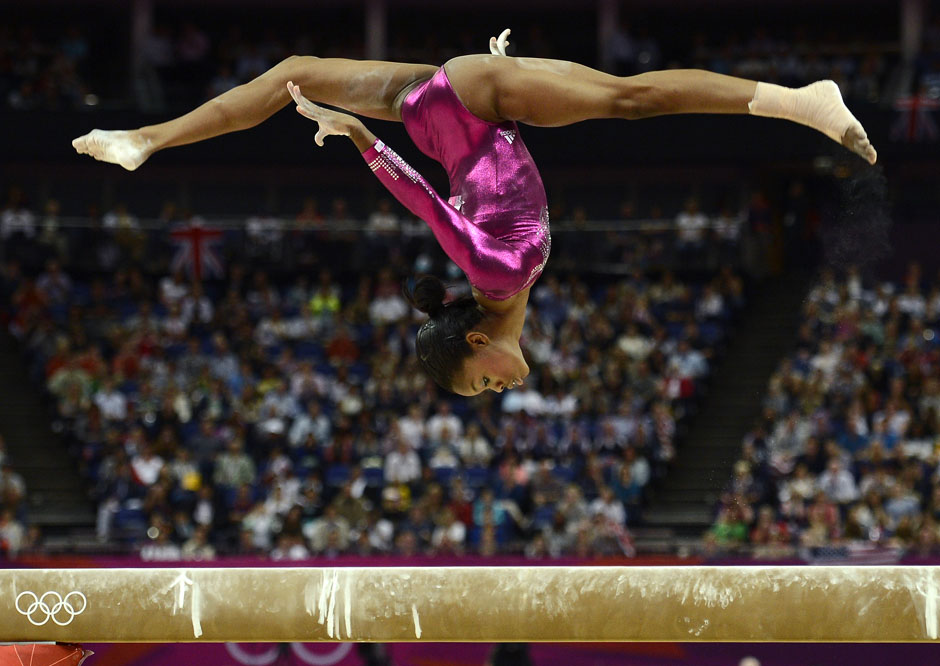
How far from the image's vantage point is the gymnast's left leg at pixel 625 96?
4203mm

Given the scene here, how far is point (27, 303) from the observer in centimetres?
1475

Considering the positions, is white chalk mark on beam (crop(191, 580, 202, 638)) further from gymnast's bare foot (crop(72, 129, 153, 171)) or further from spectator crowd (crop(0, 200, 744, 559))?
spectator crowd (crop(0, 200, 744, 559))

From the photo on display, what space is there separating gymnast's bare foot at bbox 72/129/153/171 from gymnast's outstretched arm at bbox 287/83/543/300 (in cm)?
62

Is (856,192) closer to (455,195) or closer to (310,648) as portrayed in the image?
(455,195)

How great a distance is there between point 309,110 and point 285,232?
11.8 metres

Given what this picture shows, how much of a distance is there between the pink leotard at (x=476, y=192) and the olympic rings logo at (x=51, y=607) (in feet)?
5.77

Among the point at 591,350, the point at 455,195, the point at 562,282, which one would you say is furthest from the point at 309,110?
the point at 562,282

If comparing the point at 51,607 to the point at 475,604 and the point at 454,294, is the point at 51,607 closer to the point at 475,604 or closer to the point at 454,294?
the point at 475,604

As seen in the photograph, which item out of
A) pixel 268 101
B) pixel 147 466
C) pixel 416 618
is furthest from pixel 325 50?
pixel 416 618

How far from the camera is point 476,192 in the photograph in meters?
4.50

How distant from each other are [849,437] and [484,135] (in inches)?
330

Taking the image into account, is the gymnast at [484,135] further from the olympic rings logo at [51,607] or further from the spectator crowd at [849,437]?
the spectator crowd at [849,437]

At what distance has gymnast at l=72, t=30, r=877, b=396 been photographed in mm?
4207

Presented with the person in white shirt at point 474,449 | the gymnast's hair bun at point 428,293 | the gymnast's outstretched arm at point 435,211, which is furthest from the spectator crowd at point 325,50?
Result: the gymnast's outstretched arm at point 435,211
